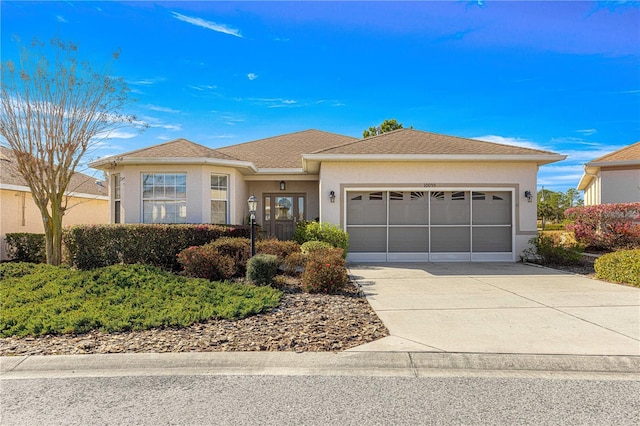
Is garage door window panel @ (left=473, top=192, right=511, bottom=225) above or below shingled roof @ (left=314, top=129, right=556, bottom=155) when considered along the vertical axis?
below

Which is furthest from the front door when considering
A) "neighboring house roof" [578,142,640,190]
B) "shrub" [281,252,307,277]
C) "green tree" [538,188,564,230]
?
"green tree" [538,188,564,230]

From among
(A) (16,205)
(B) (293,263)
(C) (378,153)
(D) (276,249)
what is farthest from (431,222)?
(A) (16,205)

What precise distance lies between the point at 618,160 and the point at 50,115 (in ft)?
65.0

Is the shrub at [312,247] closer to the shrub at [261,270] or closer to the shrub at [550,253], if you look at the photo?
the shrub at [261,270]

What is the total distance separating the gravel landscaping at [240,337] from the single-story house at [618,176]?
1515 centimetres

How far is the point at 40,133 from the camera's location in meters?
9.63

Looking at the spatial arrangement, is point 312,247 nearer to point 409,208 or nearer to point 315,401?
point 409,208

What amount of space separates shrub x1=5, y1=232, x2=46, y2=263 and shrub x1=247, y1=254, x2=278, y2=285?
8.68 meters

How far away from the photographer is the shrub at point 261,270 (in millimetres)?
7848

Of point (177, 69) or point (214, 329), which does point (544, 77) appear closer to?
point (177, 69)

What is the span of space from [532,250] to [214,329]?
35.3 feet

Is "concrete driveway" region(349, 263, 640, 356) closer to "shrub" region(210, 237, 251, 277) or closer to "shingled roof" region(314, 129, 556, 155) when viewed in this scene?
"shrub" region(210, 237, 251, 277)

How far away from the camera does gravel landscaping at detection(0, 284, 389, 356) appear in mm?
4504

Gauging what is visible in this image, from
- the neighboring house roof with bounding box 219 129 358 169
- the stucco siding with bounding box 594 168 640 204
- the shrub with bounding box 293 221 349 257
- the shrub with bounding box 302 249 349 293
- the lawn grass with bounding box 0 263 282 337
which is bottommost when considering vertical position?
the lawn grass with bounding box 0 263 282 337
